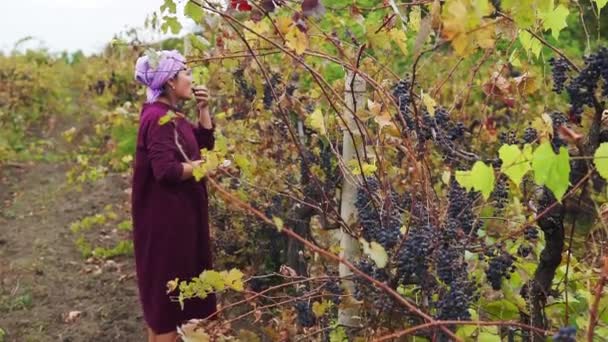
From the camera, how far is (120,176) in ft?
31.0

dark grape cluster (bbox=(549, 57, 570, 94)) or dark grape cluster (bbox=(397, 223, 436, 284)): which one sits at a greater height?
dark grape cluster (bbox=(549, 57, 570, 94))

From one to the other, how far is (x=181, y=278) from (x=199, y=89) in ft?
2.74

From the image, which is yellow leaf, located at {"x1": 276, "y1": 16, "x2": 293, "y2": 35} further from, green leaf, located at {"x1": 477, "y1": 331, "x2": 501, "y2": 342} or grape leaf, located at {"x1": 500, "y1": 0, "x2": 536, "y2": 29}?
green leaf, located at {"x1": 477, "y1": 331, "x2": 501, "y2": 342}

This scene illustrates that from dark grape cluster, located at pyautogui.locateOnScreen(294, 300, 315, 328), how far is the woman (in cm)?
101

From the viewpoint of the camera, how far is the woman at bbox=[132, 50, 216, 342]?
3443mm

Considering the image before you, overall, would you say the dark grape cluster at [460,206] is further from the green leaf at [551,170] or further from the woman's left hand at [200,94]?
the woman's left hand at [200,94]

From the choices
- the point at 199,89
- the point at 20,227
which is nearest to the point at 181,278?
the point at 199,89

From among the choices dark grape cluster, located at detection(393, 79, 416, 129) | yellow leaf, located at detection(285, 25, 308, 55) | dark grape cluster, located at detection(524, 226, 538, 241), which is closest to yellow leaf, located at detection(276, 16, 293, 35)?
yellow leaf, located at detection(285, 25, 308, 55)

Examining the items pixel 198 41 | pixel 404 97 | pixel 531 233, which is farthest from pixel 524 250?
pixel 198 41

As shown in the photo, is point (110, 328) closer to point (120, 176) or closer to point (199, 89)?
point (199, 89)

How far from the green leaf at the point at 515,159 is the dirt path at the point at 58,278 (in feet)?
11.3

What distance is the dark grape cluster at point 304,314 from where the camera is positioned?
2.52 m

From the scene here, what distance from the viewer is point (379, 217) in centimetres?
220

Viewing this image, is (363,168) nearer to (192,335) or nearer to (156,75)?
(192,335)
